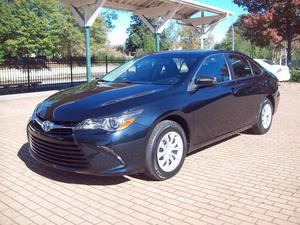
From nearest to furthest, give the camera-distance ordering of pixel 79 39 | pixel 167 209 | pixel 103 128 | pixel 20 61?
pixel 167 209 < pixel 103 128 < pixel 20 61 < pixel 79 39

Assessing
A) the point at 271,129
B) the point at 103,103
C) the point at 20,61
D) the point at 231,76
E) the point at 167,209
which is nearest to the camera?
the point at 167,209

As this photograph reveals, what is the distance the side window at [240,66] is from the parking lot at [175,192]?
49.8 inches

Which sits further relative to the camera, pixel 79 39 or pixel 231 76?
pixel 79 39

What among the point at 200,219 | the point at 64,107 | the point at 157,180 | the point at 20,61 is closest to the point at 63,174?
the point at 64,107

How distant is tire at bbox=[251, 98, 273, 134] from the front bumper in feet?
11.1

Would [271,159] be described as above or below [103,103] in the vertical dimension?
below

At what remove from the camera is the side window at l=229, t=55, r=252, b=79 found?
6160mm

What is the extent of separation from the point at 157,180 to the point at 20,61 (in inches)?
556

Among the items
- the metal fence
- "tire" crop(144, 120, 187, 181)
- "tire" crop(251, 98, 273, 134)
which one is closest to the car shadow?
"tire" crop(144, 120, 187, 181)

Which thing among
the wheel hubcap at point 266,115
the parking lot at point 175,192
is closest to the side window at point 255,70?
the wheel hubcap at point 266,115

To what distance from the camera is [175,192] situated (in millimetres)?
4277

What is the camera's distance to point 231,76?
19.6ft

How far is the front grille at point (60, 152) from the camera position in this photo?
13.8ft

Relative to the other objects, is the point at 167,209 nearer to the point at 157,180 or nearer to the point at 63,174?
the point at 157,180
